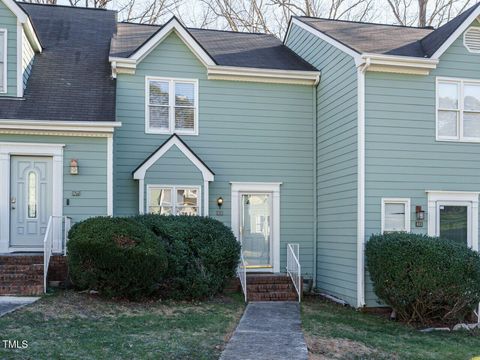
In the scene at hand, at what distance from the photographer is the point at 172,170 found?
39.0 ft

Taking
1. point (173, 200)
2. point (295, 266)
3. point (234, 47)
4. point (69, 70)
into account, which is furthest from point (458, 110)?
point (69, 70)

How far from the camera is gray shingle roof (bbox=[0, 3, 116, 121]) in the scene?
36.6 feet

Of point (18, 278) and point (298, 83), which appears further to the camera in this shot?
point (298, 83)

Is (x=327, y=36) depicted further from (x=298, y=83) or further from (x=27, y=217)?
(x=27, y=217)

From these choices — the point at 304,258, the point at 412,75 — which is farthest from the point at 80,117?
the point at 412,75

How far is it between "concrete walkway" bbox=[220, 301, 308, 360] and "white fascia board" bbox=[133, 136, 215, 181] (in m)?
3.31

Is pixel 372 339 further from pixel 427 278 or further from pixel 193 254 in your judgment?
pixel 193 254

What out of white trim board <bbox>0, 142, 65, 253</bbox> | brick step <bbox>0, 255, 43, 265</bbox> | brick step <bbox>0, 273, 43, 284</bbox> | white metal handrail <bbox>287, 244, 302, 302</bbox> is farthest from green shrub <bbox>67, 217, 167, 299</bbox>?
white metal handrail <bbox>287, 244, 302, 302</bbox>

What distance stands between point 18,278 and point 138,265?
7.89 feet

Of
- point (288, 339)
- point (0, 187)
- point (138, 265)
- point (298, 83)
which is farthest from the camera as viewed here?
point (298, 83)

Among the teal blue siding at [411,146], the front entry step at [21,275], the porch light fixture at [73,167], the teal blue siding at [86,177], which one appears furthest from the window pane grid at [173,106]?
the teal blue siding at [411,146]

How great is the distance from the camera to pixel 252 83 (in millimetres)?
12820

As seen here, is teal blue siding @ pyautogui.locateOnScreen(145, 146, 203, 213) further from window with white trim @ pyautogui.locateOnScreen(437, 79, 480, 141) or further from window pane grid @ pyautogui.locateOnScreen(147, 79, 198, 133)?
window with white trim @ pyautogui.locateOnScreen(437, 79, 480, 141)

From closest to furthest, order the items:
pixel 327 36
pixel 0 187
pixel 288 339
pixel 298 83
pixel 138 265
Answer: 1. pixel 288 339
2. pixel 138 265
3. pixel 0 187
4. pixel 327 36
5. pixel 298 83
